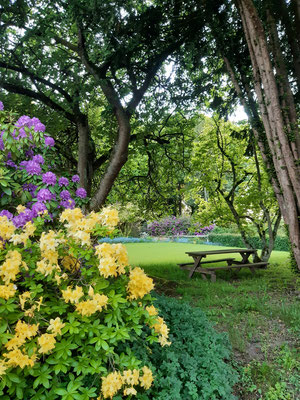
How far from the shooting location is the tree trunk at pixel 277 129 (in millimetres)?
4508

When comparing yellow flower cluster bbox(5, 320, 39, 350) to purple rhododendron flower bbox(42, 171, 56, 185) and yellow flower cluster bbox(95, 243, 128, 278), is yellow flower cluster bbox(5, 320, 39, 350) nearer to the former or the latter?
yellow flower cluster bbox(95, 243, 128, 278)

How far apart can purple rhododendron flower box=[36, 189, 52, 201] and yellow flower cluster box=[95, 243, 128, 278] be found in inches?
44.2

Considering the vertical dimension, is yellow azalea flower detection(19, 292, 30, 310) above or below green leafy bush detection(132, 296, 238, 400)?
above

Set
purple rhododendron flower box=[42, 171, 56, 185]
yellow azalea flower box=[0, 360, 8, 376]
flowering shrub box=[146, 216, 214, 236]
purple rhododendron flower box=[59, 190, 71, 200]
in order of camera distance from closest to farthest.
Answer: yellow azalea flower box=[0, 360, 8, 376]
purple rhododendron flower box=[42, 171, 56, 185]
purple rhododendron flower box=[59, 190, 71, 200]
flowering shrub box=[146, 216, 214, 236]

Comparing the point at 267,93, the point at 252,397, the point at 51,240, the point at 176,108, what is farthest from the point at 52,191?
the point at 176,108

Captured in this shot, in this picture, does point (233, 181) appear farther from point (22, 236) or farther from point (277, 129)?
point (22, 236)

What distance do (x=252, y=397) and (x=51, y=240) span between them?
2411mm

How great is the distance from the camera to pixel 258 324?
14.3 feet

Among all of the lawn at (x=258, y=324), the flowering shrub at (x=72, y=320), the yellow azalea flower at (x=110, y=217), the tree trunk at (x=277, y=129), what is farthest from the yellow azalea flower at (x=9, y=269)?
the tree trunk at (x=277, y=129)

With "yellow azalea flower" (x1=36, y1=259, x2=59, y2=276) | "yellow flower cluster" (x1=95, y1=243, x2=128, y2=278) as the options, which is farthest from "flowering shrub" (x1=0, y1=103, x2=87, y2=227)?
"yellow flower cluster" (x1=95, y1=243, x2=128, y2=278)

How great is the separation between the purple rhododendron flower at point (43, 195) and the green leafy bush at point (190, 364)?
5.01 ft

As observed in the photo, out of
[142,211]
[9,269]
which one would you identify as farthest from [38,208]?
[142,211]

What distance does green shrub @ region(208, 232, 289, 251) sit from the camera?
18297mm

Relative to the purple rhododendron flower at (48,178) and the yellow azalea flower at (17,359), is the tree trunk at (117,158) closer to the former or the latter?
the purple rhododendron flower at (48,178)
